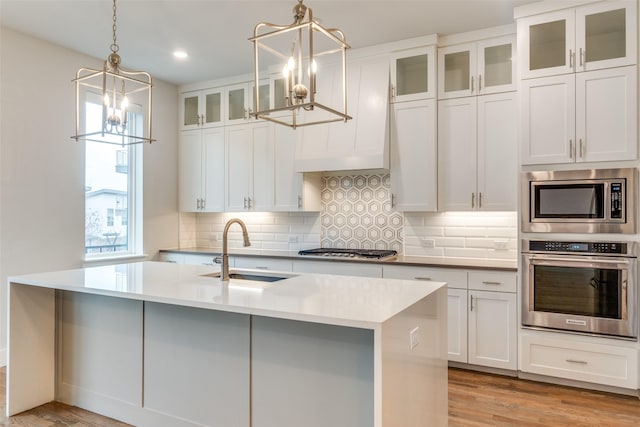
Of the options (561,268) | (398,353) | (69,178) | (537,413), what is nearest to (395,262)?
(561,268)

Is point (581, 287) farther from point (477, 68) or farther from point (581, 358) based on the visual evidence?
point (477, 68)

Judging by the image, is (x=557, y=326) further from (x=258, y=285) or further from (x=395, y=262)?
(x=258, y=285)

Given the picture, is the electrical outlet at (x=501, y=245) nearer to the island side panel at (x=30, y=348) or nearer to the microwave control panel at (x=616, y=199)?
the microwave control panel at (x=616, y=199)

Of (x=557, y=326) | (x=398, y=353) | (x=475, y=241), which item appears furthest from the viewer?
(x=475, y=241)

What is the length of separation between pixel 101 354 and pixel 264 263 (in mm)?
1835

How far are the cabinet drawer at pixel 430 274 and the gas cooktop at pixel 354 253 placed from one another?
208 millimetres

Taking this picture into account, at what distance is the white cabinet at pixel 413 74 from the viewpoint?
3824 mm

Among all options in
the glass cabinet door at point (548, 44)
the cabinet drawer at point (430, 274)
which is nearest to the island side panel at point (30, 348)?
the cabinet drawer at point (430, 274)

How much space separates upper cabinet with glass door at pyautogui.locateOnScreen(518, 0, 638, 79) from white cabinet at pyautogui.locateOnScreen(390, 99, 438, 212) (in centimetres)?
86

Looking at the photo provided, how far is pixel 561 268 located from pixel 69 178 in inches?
169

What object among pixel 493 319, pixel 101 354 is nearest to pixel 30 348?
pixel 101 354

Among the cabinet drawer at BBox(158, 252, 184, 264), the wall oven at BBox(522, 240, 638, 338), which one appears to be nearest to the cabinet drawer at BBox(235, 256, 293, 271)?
the cabinet drawer at BBox(158, 252, 184, 264)

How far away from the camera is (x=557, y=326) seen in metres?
3.22

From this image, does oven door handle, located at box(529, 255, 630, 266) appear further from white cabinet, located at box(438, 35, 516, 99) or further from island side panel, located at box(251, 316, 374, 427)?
island side panel, located at box(251, 316, 374, 427)
